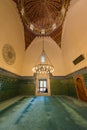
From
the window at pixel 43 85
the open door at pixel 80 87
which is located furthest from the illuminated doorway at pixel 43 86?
the open door at pixel 80 87

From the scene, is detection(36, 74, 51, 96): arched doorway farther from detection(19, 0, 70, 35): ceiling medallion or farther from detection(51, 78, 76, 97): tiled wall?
detection(19, 0, 70, 35): ceiling medallion

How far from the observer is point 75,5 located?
5742 mm

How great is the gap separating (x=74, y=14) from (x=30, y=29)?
13.0 feet

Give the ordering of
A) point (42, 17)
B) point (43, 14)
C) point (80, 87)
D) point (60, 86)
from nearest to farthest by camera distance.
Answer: point (80, 87) → point (43, 14) → point (42, 17) → point (60, 86)

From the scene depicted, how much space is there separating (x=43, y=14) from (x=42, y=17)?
0.29 metres

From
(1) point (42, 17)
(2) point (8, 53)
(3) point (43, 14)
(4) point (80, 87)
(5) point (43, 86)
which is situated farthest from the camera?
(5) point (43, 86)

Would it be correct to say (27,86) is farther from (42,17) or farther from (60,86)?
(42,17)

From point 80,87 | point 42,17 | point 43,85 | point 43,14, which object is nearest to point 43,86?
point 43,85

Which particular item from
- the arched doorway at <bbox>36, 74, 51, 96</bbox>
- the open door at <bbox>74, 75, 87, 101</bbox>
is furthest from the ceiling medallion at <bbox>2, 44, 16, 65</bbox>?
the open door at <bbox>74, 75, 87, 101</bbox>

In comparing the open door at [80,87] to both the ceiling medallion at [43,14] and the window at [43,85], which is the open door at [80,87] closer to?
the window at [43,85]

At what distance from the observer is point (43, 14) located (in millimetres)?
8039

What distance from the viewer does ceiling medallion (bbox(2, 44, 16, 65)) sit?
21.2ft

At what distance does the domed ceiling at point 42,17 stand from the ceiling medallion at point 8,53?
7.84 feet

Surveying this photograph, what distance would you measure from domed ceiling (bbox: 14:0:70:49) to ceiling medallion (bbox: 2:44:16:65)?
2388mm
